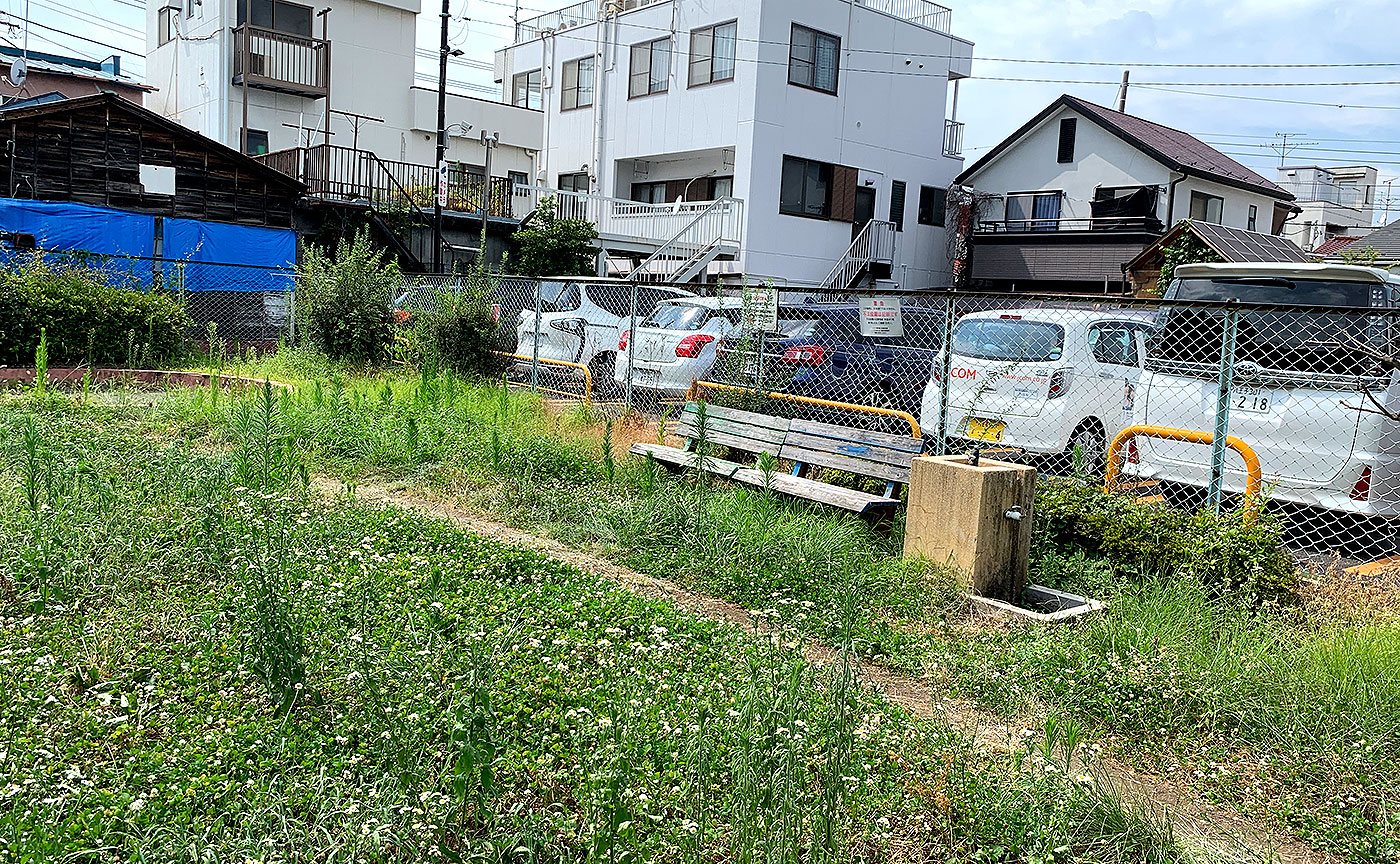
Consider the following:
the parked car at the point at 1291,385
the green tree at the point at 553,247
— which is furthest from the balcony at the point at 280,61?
the parked car at the point at 1291,385

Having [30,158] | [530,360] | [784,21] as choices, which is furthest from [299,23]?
[530,360]

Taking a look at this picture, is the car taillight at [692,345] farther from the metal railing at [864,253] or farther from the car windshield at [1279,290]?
the metal railing at [864,253]

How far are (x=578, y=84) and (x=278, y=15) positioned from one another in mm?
8884

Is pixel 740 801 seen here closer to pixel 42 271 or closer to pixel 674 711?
pixel 674 711

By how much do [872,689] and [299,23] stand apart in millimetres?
32762

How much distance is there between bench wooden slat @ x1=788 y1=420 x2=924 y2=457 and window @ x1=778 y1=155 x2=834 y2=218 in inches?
846

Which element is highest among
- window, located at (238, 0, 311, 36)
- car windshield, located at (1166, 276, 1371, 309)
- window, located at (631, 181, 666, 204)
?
window, located at (238, 0, 311, 36)

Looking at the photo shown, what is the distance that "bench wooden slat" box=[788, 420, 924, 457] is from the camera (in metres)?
6.97

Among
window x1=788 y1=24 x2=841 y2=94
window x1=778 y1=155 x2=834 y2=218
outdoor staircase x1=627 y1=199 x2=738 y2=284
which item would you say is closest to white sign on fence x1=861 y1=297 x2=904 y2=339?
outdoor staircase x1=627 y1=199 x2=738 y2=284

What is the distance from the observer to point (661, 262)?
2770 cm

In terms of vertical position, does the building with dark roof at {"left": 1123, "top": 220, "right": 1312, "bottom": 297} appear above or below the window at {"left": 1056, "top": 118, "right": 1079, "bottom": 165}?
below

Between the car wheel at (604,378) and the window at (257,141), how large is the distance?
1989cm

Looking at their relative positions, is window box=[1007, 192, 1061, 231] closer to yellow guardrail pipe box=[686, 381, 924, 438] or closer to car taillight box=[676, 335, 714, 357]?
car taillight box=[676, 335, 714, 357]

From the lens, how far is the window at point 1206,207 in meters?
31.4
